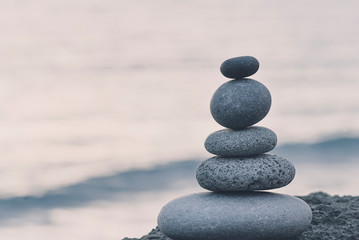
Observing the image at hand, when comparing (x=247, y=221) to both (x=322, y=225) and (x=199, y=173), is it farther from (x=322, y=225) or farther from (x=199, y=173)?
(x=322, y=225)

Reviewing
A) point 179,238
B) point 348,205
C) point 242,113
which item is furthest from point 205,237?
point 348,205

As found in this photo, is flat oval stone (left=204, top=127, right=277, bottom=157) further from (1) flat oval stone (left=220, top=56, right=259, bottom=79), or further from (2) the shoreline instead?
(2) the shoreline

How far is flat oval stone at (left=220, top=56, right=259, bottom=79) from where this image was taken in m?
11.0

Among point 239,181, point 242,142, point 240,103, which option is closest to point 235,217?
point 239,181

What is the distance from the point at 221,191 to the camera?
36.9ft

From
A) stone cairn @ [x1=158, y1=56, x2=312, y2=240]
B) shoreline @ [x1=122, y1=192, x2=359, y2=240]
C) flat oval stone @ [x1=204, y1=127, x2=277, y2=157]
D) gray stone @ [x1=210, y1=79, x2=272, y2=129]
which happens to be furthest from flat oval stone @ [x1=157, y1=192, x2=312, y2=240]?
gray stone @ [x1=210, y1=79, x2=272, y2=129]

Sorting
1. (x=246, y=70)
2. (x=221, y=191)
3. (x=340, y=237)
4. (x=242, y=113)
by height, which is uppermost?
(x=246, y=70)

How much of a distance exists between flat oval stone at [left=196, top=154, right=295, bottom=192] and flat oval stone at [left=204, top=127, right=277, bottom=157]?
0.14 meters

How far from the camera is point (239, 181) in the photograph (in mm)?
10758

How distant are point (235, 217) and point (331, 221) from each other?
300cm

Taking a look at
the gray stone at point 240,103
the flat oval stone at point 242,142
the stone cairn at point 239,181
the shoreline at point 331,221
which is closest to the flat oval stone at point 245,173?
the stone cairn at point 239,181

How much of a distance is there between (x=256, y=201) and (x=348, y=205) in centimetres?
402

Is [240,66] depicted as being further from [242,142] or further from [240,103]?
[242,142]

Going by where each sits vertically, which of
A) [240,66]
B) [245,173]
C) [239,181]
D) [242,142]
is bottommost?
[239,181]
